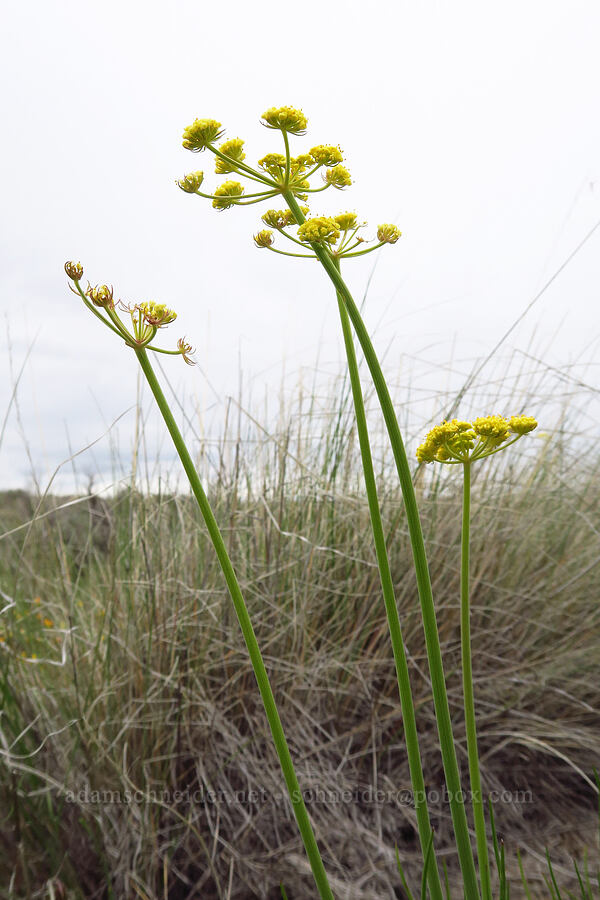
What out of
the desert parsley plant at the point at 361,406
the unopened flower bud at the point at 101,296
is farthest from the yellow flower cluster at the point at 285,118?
the unopened flower bud at the point at 101,296

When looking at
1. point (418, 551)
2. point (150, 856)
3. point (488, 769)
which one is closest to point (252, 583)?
point (150, 856)

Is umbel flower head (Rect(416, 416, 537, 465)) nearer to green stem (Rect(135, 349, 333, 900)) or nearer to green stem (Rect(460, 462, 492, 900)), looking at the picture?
green stem (Rect(460, 462, 492, 900))

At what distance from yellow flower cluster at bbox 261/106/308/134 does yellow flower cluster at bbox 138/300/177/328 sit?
204 millimetres

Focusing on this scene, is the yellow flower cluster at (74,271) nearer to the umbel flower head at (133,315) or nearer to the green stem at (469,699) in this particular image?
the umbel flower head at (133,315)

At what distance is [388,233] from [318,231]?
0.17 metres

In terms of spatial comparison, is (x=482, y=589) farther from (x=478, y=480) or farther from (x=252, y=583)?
(x=252, y=583)

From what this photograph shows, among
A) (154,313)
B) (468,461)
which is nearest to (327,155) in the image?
(154,313)

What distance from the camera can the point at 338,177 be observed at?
704mm

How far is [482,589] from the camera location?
1947 millimetres

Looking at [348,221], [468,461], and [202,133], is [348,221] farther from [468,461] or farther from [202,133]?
[468,461]

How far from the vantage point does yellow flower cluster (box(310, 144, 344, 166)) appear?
2.21 ft

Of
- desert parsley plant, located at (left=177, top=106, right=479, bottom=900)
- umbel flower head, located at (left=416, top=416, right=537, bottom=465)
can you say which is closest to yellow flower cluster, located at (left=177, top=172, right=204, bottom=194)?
desert parsley plant, located at (left=177, top=106, right=479, bottom=900)

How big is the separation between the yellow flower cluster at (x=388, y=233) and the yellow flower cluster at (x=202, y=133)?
0.19 m

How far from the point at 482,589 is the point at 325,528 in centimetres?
49
